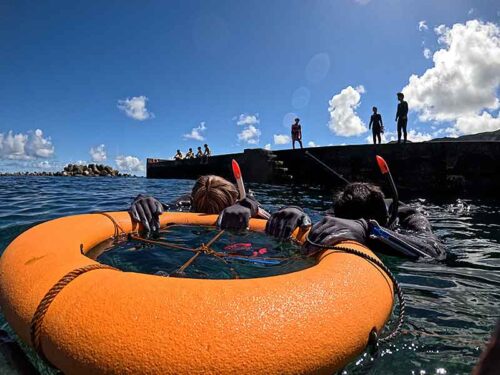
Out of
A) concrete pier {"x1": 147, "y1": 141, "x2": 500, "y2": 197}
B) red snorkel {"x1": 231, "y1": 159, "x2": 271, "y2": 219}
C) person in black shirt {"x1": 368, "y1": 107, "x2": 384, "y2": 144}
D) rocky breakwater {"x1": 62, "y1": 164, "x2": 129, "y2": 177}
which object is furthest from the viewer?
rocky breakwater {"x1": 62, "y1": 164, "x2": 129, "y2": 177}

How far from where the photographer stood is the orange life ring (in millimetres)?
900

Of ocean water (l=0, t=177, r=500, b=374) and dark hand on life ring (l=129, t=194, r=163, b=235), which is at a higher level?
dark hand on life ring (l=129, t=194, r=163, b=235)

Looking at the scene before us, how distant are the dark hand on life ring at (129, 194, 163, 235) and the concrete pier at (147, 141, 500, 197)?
30.4ft

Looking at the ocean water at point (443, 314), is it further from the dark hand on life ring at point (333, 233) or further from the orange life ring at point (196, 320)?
the dark hand on life ring at point (333, 233)

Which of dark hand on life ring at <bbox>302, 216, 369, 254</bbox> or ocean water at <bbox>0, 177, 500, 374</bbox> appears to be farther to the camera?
dark hand on life ring at <bbox>302, 216, 369, 254</bbox>

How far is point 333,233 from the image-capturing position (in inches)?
72.9

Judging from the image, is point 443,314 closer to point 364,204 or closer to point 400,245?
point 400,245

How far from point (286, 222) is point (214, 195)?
1115 millimetres

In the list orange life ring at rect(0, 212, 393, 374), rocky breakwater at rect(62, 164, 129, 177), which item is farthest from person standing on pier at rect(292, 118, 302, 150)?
rocky breakwater at rect(62, 164, 129, 177)

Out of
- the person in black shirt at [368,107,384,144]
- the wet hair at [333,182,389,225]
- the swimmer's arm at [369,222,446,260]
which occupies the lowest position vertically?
the swimmer's arm at [369,222,446,260]

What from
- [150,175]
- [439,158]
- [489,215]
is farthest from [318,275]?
[150,175]

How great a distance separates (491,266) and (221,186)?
2.53 meters

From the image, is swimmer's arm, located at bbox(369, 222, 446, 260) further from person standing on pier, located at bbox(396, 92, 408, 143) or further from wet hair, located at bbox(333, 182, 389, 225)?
person standing on pier, located at bbox(396, 92, 408, 143)

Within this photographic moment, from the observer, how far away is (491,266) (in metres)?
2.60
